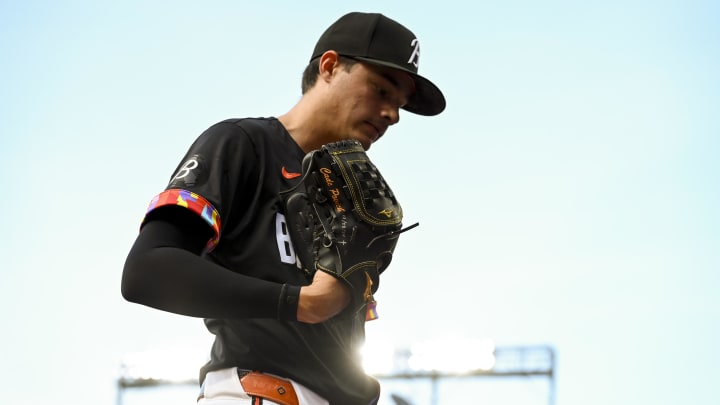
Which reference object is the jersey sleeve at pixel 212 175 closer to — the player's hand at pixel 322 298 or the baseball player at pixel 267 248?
the baseball player at pixel 267 248

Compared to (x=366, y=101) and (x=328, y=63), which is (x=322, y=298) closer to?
(x=366, y=101)

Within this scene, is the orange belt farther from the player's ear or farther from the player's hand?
the player's ear

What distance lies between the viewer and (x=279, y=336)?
3.16 metres

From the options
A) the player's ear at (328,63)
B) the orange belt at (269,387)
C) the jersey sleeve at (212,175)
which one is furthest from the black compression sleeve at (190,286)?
the player's ear at (328,63)

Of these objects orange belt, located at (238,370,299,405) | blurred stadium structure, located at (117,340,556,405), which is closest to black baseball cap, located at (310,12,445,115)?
orange belt, located at (238,370,299,405)

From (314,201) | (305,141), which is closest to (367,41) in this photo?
(305,141)

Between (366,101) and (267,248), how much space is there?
0.68 m

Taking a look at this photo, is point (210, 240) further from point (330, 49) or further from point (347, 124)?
point (330, 49)

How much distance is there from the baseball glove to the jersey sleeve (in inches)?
7.7

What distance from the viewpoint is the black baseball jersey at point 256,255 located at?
310 cm

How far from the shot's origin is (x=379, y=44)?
359 cm

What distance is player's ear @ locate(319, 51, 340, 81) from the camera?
3.66m

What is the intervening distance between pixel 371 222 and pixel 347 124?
570mm

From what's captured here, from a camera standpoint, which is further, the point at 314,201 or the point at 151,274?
the point at 314,201
